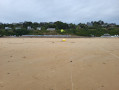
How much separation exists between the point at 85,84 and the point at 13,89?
1.54 m

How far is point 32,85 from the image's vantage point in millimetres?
2570

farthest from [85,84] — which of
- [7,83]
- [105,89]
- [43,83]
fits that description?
[7,83]

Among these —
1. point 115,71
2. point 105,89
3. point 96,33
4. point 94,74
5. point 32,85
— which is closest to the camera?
point 105,89

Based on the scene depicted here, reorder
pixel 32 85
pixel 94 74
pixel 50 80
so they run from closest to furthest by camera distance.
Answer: pixel 32 85 → pixel 50 80 → pixel 94 74

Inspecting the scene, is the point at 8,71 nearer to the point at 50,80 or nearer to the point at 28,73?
the point at 28,73

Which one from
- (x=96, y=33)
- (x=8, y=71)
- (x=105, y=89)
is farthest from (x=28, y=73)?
(x=96, y=33)

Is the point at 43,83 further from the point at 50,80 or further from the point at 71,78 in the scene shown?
the point at 71,78

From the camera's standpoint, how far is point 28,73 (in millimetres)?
3262

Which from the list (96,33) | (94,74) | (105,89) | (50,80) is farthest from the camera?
(96,33)

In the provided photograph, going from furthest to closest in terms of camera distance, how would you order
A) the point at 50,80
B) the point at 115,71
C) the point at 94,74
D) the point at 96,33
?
1. the point at 96,33
2. the point at 115,71
3. the point at 94,74
4. the point at 50,80

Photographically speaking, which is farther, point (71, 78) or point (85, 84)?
point (71, 78)

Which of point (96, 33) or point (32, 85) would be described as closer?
point (32, 85)

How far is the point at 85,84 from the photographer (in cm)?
258

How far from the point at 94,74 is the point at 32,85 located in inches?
64.9
